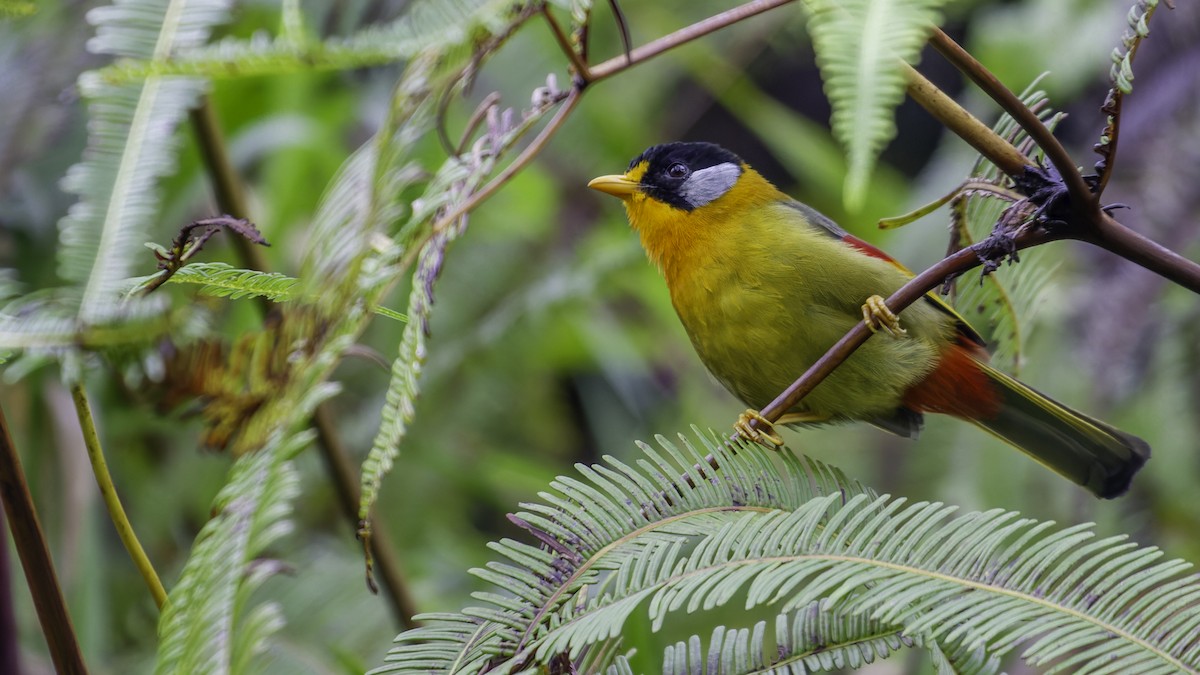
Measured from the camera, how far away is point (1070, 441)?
216cm

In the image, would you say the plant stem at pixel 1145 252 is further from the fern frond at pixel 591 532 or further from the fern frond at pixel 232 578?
the fern frond at pixel 232 578

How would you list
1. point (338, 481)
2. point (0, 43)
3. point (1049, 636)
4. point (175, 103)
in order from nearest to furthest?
point (1049, 636) < point (175, 103) < point (338, 481) < point (0, 43)

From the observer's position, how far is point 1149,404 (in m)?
3.34

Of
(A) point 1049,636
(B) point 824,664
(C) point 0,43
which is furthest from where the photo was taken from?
(C) point 0,43

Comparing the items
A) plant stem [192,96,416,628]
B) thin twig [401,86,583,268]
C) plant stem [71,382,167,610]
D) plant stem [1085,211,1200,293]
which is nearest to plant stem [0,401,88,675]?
plant stem [71,382,167,610]

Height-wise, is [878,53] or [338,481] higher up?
[878,53]

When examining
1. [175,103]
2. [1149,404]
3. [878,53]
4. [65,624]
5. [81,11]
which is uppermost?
[81,11]

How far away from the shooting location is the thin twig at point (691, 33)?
3.65ft

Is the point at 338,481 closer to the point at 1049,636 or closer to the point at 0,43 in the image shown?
the point at 0,43

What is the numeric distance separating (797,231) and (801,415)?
412mm

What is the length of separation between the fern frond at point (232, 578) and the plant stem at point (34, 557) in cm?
20

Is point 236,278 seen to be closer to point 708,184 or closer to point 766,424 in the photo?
point 766,424

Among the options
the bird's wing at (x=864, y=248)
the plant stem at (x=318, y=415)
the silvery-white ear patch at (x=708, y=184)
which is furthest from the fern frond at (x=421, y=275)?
the silvery-white ear patch at (x=708, y=184)

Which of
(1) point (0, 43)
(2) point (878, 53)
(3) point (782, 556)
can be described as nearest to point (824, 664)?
(3) point (782, 556)
